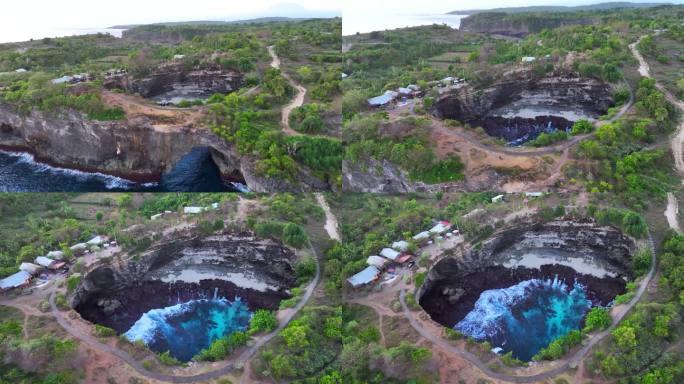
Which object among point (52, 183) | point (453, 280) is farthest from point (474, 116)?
point (52, 183)

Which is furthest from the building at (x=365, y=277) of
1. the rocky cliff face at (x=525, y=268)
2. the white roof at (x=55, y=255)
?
the white roof at (x=55, y=255)

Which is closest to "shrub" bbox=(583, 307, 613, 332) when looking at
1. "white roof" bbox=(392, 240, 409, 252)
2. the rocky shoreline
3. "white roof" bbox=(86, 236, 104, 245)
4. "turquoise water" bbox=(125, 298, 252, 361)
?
the rocky shoreline

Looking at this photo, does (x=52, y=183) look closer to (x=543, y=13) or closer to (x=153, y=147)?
(x=153, y=147)

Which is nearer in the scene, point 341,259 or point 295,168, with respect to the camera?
point 295,168

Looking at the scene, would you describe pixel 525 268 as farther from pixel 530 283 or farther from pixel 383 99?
pixel 383 99

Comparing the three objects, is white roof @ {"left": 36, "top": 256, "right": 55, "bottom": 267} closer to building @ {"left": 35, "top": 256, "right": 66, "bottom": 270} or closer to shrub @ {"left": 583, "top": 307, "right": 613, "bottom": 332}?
building @ {"left": 35, "top": 256, "right": 66, "bottom": 270}

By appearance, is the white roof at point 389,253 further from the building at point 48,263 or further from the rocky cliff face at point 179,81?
the building at point 48,263
